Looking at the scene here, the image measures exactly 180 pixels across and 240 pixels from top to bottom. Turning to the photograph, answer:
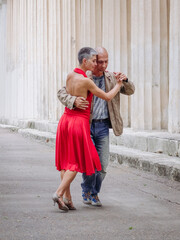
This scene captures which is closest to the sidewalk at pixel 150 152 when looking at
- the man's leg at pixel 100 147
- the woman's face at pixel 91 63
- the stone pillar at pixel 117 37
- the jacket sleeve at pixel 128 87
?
the man's leg at pixel 100 147

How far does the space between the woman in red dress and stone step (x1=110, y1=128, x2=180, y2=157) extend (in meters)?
4.17

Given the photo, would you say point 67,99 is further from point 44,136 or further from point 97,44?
point 44,136

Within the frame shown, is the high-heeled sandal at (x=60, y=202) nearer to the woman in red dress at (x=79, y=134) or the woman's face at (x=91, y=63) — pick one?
the woman in red dress at (x=79, y=134)

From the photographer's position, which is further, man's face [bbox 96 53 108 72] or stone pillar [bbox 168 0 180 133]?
stone pillar [bbox 168 0 180 133]

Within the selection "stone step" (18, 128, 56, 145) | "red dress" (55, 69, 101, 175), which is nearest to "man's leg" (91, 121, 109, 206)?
"red dress" (55, 69, 101, 175)

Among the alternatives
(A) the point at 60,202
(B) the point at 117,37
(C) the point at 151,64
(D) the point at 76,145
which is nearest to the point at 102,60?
(D) the point at 76,145

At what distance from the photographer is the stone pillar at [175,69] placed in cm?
1109

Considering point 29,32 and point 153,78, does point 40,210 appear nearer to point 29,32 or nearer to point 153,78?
point 153,78

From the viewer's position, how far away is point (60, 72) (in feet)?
77.5

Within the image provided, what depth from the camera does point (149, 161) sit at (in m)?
9.62

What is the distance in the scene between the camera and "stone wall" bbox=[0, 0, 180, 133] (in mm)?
12875

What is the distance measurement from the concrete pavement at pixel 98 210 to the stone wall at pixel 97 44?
314 centimetres

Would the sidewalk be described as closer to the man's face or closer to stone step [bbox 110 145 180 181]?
stone step [bbox 110 145 180 181]

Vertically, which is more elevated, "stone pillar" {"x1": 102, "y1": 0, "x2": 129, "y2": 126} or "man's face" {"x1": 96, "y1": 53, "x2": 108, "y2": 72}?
"stone pillar" {"x1": 102, "y1": 0, "x2": 129, "y2": 126}
